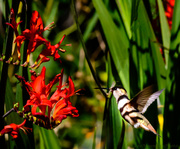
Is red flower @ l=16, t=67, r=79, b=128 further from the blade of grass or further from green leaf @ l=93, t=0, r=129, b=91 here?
green leaf @ l=93, t=0, r=129, b=91

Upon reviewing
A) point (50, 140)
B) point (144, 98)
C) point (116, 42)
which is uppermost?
point (116, 42)

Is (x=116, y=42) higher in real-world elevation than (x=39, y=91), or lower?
higher

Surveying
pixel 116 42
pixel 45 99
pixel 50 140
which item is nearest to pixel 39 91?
pixel 45 99

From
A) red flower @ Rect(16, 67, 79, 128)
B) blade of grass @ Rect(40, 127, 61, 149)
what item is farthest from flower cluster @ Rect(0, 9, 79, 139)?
blade of grass @ Rect(40, 127, 61, 149)

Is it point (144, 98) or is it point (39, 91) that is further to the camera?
point (144, 98)

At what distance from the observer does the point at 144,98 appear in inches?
34.1

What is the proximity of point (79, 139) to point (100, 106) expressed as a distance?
281 mm

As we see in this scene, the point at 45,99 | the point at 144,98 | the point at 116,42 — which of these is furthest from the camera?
the point at 116,42

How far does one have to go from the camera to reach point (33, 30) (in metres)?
0.78

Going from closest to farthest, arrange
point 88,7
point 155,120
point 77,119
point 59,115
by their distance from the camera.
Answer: point 59,115 → point 155,120 → point 77,119 → point 88,7

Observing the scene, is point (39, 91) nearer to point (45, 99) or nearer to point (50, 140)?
point (45, 99)

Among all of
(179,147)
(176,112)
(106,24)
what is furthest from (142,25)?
(179,147)

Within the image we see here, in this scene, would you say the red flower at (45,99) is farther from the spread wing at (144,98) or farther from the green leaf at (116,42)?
the green leaf at (116,42)

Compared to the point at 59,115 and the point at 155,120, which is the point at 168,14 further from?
the point at 59,115
